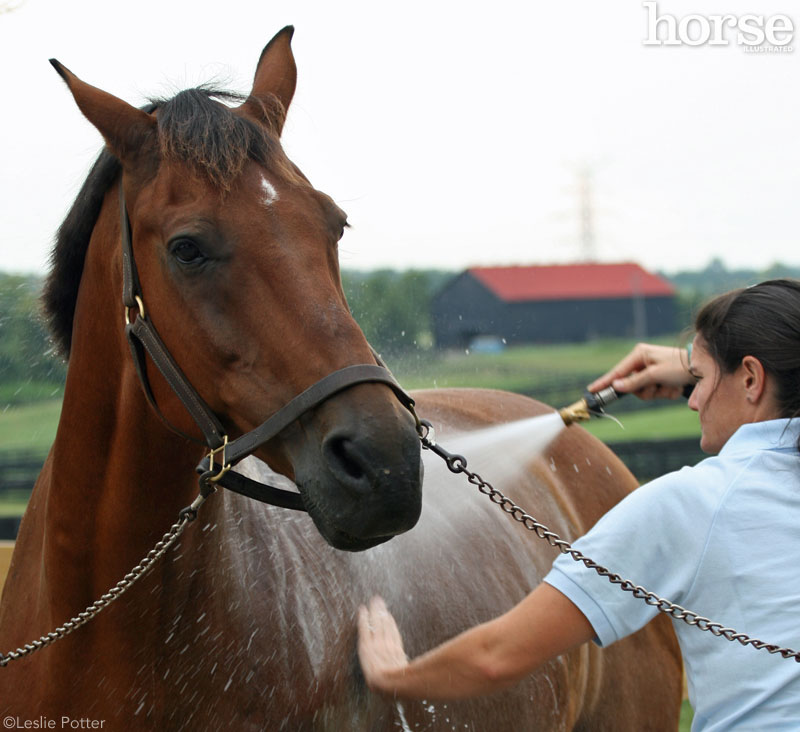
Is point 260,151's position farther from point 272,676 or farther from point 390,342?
point 390,342

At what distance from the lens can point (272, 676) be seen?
2055 millimetres

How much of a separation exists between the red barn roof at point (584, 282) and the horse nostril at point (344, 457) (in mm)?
23858

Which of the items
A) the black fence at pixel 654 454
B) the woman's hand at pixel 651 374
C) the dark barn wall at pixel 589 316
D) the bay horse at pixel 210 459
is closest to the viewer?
the bay horse at pixel 210 459

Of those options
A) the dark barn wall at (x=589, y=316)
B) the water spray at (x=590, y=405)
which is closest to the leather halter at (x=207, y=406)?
the water spray at (x=590, y=405)

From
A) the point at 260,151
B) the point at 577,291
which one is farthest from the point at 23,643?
the point at 577,291

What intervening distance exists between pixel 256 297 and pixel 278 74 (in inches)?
34.0

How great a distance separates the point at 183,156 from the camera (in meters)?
1.93

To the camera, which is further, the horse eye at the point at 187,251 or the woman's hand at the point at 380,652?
the horse eye at the point at 187,251

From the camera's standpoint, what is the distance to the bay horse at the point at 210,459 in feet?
5.81

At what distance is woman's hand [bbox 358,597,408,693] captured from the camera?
1728mm

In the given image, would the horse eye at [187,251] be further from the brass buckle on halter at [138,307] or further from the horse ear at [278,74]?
the horse ear at [278,74]

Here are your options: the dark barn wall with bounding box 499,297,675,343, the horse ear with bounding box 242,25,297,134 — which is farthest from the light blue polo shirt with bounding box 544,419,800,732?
the dark barn wall with bounding box 499,297,675,343

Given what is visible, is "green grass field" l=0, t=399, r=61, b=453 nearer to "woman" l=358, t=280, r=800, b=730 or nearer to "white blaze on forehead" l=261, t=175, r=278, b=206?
"white blaze on forehead" l=261, t=175, r=278, b=206

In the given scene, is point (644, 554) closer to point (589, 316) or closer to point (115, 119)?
point (115, 119)
